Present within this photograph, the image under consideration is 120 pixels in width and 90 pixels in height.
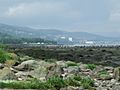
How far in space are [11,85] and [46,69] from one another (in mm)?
5507

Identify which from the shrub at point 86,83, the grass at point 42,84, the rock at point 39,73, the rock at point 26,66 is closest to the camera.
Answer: the grass at point 42,84

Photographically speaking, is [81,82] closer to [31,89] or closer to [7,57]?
[31,89]

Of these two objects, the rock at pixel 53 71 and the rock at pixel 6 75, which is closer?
the rock at pixel 6 75

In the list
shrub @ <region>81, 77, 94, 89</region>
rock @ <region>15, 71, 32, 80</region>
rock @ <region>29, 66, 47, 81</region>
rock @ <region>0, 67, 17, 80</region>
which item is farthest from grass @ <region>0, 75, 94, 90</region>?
rock @ <region>29, 66, 47, 81</region>

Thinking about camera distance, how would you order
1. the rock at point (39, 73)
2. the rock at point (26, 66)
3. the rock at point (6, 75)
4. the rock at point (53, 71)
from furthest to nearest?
the rock at point (26, 66)
the rock at point (53, 71)
the rock at point (39, 73)
the rock at point (6, 75)

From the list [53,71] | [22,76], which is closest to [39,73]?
[53,71]

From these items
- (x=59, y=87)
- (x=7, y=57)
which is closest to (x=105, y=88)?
(x=59, y=87)

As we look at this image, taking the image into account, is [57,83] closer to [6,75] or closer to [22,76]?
[6,75]

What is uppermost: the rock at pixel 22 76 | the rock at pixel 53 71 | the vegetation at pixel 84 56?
the rock at pixel 53 71

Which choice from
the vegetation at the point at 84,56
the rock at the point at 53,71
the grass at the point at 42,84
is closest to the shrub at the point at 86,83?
the grass at the point at 42,84

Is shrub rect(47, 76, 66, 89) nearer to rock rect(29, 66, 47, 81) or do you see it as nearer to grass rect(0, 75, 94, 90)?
grass rect(0, 75, 94, 90)

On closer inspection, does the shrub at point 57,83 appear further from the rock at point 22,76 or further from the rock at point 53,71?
the rock at point 53,71

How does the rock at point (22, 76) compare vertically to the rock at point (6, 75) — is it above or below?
below

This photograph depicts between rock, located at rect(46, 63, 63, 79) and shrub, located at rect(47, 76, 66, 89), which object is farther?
rock, located at rect(46, 63, 63, 79)
